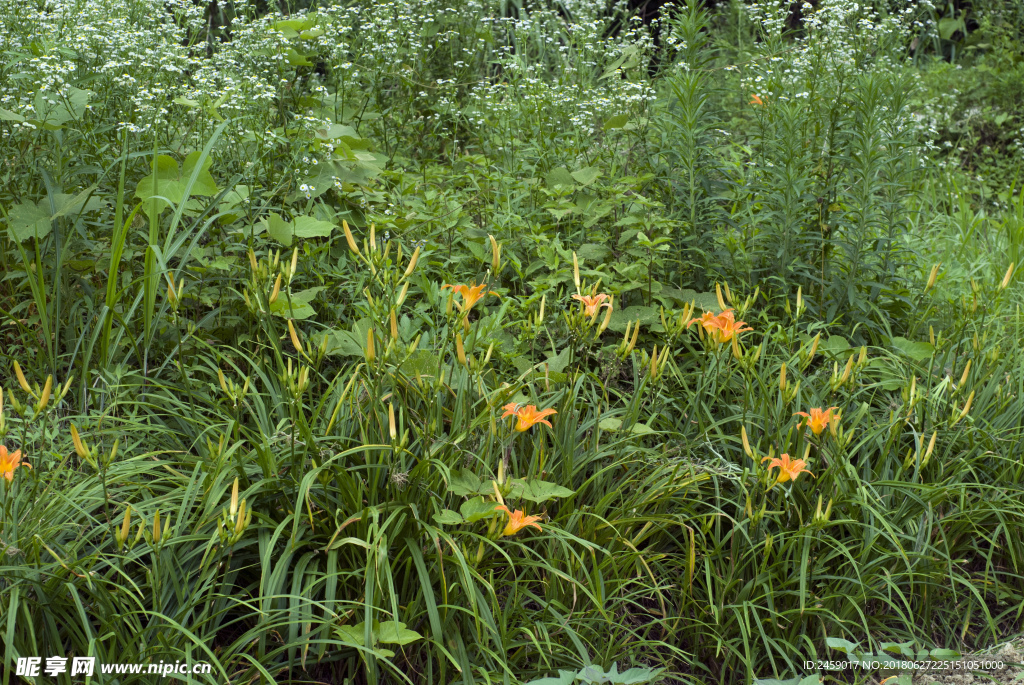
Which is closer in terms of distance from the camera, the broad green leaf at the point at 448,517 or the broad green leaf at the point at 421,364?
the broad green leaf at the point at 448,517

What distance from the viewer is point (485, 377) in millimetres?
2416

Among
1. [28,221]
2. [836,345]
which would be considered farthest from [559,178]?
[28,221]

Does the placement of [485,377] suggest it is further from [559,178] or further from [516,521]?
[559,178]

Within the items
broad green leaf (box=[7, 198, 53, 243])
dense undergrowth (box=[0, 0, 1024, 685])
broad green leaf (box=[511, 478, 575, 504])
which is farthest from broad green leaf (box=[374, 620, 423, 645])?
broad green leaf (box=[7, 198, 53, 243])

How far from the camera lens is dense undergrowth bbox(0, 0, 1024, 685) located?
182 centimetres

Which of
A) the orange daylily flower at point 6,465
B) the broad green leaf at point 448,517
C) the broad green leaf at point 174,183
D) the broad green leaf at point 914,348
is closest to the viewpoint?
the orange daylily flower at point 6,465

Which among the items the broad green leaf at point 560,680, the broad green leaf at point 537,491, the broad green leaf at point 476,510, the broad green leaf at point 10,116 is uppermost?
the broad green leaf at point 10,116

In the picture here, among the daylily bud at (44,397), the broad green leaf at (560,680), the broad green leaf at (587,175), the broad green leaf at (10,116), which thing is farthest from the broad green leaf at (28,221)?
the broad green leaf at (560,680)

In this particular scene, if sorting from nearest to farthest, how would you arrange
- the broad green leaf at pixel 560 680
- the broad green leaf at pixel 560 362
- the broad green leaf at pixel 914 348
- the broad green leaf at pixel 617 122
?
the broad green leaf at pixel 560 680
the broad green leaf at pixel 560 362
the broad green leaf at pixel 914 348
the broad green leaf at pixel 617 122

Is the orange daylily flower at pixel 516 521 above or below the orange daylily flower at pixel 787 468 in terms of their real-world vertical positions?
below

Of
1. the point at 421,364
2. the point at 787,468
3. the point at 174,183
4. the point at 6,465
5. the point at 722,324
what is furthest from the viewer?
the point at 174,183

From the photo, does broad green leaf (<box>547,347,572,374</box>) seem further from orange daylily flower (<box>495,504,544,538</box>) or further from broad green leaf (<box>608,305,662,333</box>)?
orange daylily flower (<box>495,504,544,538</box>)

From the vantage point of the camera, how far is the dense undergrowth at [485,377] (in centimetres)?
182

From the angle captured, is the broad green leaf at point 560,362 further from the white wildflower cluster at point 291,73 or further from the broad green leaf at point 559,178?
the white wildflower cluster at point 291,73
